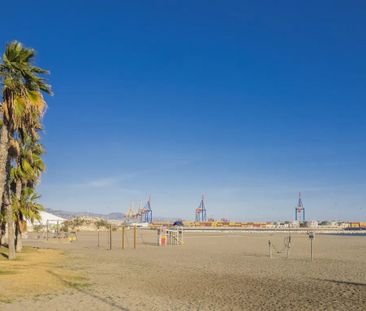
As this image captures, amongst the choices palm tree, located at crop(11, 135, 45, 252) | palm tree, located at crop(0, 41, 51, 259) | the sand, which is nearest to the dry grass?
the sand

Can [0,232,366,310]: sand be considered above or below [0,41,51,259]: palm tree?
below

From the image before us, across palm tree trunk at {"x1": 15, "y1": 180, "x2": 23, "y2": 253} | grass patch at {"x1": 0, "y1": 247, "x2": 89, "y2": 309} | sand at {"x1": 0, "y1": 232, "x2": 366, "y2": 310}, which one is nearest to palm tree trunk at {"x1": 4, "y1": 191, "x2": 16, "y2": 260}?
grass patch at {"x1": 0, "y1": 247, "x2": 89, "y2": 309}

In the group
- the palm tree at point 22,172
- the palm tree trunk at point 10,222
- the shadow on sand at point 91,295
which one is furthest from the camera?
the palm tree at point 22,172

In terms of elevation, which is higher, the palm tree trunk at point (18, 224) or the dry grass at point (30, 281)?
the palm tree trunk at point (18, 224)

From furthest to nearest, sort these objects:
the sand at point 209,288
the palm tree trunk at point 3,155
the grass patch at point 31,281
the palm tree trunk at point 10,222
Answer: the palm tree trunk at point 10,222 → the palm tree trunk at point 3,155 → the grass patch at point 31,281 → the sand at point 209,288

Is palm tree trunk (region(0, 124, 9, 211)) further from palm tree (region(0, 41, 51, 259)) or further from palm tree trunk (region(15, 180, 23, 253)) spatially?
palm tree trunk (region(15, 180, 23, 253))

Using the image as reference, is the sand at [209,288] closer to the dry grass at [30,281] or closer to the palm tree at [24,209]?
the dry grass at [30,281]

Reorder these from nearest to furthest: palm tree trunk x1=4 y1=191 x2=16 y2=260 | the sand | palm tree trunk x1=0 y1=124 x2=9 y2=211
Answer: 1. the sand
2. palm tree trunk x1=0 y1=124 x2=9 y2=211
3. palm tree trunk x1=4 y1=191 x2=16 y2=260

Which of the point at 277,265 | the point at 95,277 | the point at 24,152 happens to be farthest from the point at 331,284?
the point at 24,152

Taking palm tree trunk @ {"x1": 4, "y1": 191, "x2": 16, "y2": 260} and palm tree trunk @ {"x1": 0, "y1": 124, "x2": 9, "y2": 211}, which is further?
palm tree trunk @ {"x1": 4, "y1": 191, "x2": 16, "y2": 260}

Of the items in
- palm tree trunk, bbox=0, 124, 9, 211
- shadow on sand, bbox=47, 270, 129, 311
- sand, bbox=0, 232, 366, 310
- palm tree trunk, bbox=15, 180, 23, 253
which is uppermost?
palm tree trunk, bbox=0, 124, 9, 211

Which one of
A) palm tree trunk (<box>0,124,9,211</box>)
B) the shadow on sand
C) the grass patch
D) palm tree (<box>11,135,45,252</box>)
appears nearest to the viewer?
the shadow on sand

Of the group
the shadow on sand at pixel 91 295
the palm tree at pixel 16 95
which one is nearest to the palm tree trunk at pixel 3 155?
the palm tree at pixel 16 95

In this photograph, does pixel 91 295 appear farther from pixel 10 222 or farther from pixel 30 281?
pixel 10 222
